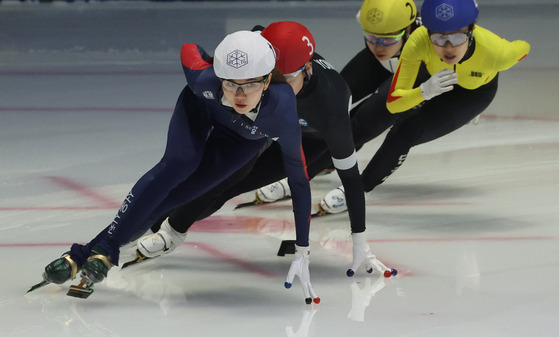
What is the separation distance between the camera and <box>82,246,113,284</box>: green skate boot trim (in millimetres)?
3713

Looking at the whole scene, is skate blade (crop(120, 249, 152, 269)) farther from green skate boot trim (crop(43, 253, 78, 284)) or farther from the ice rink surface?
green skate boot trim (crop(43, 253, 78, 284))

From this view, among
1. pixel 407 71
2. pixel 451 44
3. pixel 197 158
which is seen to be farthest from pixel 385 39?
pixel 197 158

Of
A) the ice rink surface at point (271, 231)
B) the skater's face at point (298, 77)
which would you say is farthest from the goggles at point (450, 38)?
the ice rink surface at point (271, 231)

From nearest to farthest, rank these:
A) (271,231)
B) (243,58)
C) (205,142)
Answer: (243,58) < (205,142) < (271,231)

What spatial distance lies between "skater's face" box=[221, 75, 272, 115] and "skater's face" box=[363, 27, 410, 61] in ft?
5.85

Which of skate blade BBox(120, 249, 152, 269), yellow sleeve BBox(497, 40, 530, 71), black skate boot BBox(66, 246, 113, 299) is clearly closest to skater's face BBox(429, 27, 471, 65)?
yellow sleeve BBox(497, 40, 530, 71)

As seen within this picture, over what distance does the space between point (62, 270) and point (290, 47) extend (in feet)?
4.18

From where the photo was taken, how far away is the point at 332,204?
5137mm

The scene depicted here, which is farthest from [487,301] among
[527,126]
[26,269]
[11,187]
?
[527,126]

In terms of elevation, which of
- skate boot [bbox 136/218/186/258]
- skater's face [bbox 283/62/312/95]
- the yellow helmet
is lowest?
skate boot [bbox 136/218/186/258]

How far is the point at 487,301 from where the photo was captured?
3912 mm

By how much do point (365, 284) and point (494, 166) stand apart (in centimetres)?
224

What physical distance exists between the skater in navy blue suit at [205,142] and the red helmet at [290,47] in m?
0.08

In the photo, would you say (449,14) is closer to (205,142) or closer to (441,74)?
(441,74)
